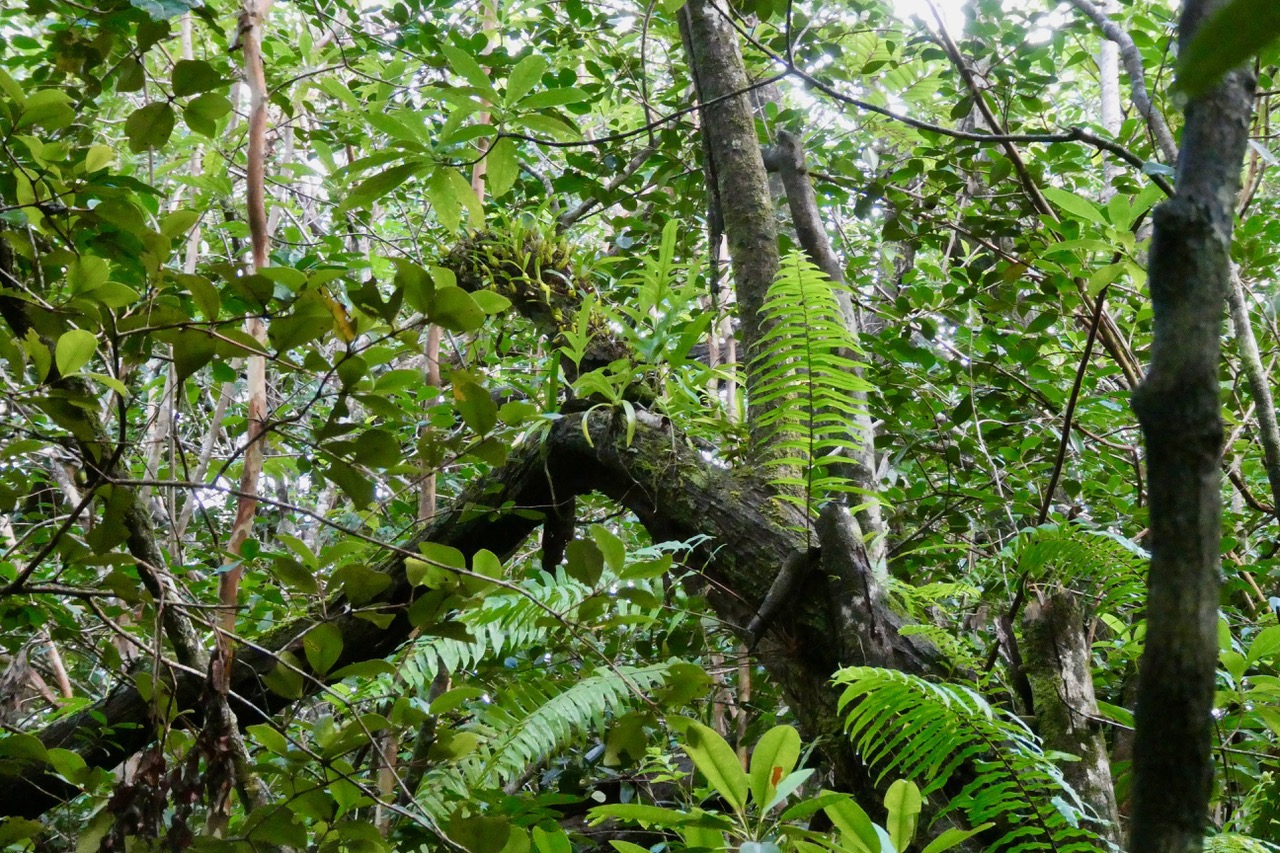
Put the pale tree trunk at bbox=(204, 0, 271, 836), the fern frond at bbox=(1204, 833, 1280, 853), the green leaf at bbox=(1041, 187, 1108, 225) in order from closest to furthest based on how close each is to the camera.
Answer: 1. the fern frond at bbox=(1204, 833, 1280, 853)
2. the green leaf at bbox=(1041, 187, 1108, 225)
3. the pale tree trunk at bbox=(204, 0, 271, 836)

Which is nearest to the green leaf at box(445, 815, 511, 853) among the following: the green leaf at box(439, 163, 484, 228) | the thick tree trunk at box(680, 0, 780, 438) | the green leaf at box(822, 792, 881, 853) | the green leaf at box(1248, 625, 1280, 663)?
the green leaf at box(822, 792, 881, 853)

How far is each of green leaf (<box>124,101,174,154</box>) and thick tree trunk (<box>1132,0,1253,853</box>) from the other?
1.17 meters

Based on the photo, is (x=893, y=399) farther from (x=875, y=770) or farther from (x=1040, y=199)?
(x=875, y=770)

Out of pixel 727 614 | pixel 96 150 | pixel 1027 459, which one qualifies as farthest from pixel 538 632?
pixel 1027 459

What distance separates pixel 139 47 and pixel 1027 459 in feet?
9.21

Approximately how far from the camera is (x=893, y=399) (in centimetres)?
269

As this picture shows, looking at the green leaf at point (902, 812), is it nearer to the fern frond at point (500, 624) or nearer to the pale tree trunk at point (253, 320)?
the fern frond at point (500, 624)

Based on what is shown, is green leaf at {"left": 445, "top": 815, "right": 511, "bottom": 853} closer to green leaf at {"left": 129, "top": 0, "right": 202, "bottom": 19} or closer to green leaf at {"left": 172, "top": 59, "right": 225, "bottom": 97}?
green leaf at {"left": 172, "top": 59, "right": 225, "bottom": 97}

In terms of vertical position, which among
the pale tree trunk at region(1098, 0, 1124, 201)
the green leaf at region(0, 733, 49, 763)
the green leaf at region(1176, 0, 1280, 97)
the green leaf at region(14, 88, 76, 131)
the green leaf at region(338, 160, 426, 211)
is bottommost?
the green leaf at region(0, 733, 49, 763)

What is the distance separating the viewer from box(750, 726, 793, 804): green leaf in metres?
0.96

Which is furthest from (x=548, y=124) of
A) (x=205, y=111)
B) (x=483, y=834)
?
(x=483, y=834)

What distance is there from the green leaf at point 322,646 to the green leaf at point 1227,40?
1.03m

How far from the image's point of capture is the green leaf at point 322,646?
104cm

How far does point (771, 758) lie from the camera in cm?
97
